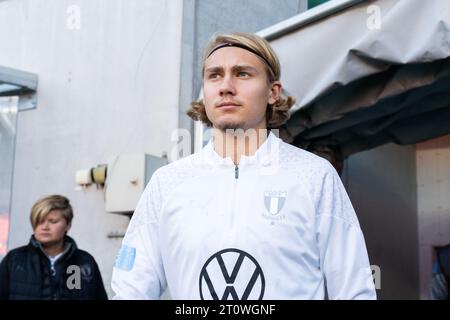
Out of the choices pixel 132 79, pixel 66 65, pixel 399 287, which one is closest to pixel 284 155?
pixel 132 79

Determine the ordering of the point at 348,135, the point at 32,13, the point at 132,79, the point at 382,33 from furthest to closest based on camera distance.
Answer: the point at 32,13 → the point at 132,79 → the point at 348,135 → the point at 382,33

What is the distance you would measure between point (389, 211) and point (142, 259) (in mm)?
4236

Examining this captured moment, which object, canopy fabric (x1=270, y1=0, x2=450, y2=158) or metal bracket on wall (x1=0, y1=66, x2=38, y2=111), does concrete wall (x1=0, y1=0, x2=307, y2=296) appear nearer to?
metal bracket on wall (x1=0, y1=66, x2=38, y2=111)

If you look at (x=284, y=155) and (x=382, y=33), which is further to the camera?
(x=382, y=33)

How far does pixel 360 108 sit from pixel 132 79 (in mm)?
2104

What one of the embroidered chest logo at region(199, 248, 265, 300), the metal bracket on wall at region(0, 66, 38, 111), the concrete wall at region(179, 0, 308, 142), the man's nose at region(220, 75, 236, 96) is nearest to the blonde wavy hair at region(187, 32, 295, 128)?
the man's nose at region(220, 75, 236, 96)

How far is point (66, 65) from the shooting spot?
543 cm

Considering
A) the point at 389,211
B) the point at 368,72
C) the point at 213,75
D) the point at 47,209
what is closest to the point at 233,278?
the point at 213,75

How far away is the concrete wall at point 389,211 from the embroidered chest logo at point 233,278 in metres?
3.79

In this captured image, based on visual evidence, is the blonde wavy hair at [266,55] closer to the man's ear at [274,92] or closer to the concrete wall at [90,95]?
the man's ear at [274,92]

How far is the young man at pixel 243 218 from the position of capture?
1.81 m

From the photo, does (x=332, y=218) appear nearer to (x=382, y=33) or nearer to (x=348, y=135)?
(x=382, y=33)

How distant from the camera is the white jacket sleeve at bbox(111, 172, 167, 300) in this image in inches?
75.3

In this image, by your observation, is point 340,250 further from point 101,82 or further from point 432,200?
point 432,200
